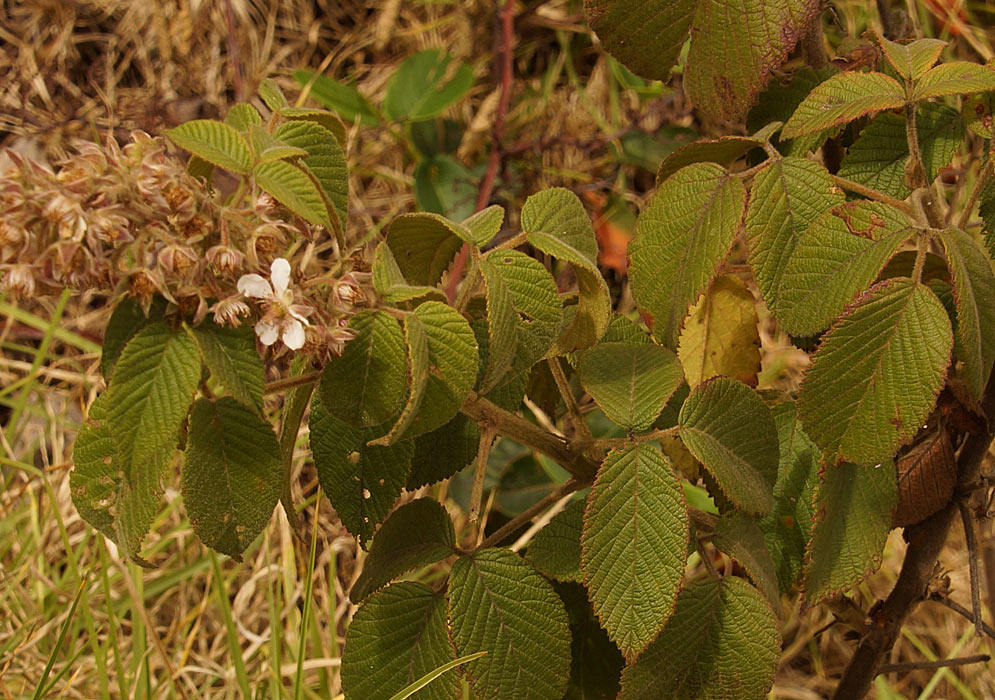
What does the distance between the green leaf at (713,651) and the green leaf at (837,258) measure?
0.61ft

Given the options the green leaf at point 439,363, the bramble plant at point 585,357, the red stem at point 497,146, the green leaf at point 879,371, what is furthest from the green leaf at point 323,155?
the red stem at point 497,146

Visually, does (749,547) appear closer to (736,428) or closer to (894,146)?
(736,428)

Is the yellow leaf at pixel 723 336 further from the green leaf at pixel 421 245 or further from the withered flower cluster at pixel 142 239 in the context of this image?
the withered flower cluster at pixel 142 239

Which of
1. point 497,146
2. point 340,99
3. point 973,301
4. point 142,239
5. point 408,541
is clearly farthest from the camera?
point 340,99

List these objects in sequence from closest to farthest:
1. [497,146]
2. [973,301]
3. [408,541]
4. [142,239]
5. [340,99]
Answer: [142,239] → [973,301] → [408,541] → [497,146] → [340,99]

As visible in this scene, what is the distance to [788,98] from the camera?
0.79m

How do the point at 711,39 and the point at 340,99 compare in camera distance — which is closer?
the point at 711,39

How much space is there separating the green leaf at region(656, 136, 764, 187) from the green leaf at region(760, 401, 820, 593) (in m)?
0.19

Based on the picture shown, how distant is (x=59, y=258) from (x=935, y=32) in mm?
1680

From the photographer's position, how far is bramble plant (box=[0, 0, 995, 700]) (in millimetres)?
533

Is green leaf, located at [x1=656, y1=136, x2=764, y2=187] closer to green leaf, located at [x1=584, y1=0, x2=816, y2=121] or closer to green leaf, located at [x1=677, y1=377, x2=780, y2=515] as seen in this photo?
green leaf, located at [x1=584, y1=0, x2=816, y2=121]

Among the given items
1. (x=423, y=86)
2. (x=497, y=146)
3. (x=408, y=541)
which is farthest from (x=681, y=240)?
(x=423, y=86)

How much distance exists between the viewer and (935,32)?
1.75 metres

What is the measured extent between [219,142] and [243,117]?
90mm
